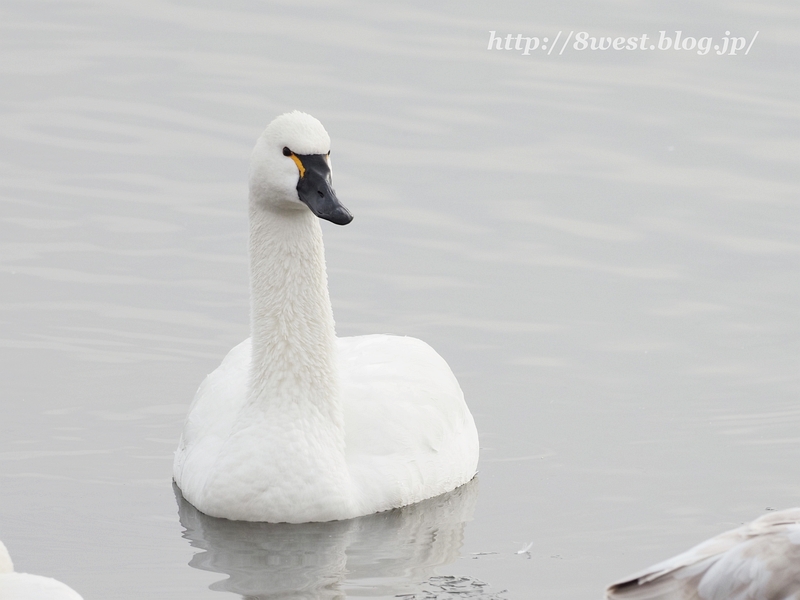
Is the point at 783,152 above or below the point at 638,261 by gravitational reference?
above

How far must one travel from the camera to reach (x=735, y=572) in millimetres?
5805

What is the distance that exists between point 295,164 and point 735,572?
396 cm

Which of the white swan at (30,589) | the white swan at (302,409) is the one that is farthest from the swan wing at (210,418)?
the white swan at (30,589)

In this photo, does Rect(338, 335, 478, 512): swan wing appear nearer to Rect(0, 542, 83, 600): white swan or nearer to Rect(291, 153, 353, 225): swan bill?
Rect(291, 153, 353, 225): swan bill

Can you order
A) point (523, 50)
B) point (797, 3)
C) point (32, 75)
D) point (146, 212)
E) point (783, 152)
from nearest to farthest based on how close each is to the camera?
point (146, 212)
point (783, 152)
point (32, 75)
point (523, 50)
point (797, 3)

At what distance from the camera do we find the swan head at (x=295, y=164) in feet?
29.0

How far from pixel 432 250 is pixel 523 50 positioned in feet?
17.1

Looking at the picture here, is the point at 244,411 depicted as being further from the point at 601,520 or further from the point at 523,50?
the point at 523,50

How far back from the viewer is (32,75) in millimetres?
15812

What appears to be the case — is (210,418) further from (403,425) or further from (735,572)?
(735,572)

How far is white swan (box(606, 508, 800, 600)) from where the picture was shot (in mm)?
5773

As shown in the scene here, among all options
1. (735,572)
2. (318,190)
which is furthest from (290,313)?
(735,572)

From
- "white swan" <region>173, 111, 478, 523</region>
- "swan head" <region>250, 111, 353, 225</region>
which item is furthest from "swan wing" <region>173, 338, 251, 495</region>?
"swan head" <region>250, 111, 353, 225</region>

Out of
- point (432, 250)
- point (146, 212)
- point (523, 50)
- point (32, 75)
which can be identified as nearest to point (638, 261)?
point (432, 250)
